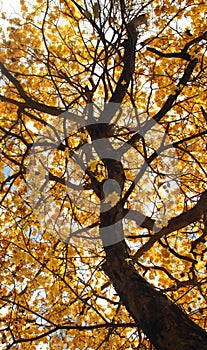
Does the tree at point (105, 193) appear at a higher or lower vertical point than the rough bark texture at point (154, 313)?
higher

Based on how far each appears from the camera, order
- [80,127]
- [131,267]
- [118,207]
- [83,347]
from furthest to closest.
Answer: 1. [83,347]
2. [80,127]
3. [118,207]
4. [131,267]

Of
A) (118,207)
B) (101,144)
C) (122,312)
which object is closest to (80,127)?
(101,144)

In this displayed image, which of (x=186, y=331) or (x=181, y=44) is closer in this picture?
(x=186, y=331)

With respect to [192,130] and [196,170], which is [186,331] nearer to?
[196,170]

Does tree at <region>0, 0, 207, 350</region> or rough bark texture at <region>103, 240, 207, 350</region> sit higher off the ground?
tree at <region>0, 0, 207, 350</region>

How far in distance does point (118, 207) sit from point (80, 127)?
1.58 m

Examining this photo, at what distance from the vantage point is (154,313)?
2852 mm

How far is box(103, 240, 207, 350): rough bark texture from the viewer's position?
2.60 metres

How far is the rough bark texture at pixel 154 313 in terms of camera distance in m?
2.60

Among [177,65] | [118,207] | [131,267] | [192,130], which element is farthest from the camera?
[192,130]

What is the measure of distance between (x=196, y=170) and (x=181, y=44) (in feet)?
6.75


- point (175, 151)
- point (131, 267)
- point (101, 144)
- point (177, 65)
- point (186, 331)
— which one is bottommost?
point (186, 331)

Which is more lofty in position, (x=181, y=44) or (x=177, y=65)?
(x=177, y=65)

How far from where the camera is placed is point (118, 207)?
3.75m
